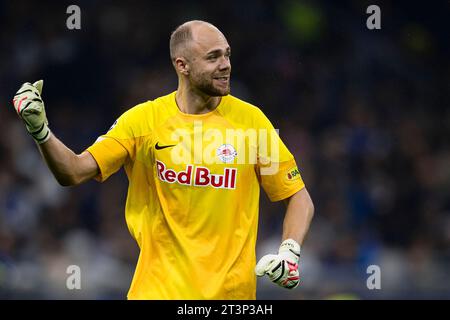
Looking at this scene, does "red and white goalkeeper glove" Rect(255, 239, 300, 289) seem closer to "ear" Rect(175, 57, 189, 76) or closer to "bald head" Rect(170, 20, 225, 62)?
"ear" Rect(175, 57, 189, 76)

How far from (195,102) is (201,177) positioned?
477 millimetres

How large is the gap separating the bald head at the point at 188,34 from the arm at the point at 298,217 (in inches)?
43.6

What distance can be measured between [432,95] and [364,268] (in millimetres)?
3079

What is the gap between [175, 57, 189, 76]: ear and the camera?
5.89 meters

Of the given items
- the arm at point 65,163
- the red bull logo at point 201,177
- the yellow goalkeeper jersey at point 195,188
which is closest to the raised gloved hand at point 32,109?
the arm at point 65,163

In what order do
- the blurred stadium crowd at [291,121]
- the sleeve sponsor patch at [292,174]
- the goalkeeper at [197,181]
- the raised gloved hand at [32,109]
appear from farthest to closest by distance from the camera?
the blurred stadium crowd at [291,121], the sleeve sponsor patch at [292,174], the goalkeeper at [197,181], the raised gloved hand at [32,109]

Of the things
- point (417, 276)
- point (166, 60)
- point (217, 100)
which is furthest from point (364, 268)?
point (217, 100)

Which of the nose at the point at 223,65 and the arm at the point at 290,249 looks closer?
the arm at the point at 290,249

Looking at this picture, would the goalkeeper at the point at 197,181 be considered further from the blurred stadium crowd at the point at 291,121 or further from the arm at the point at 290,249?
the blurred stadium crowd at the point at 291,121

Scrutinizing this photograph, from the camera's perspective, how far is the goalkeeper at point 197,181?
5.72 meters

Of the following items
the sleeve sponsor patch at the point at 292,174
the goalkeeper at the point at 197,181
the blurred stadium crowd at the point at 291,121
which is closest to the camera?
the goalkeeper at the point at 197,181

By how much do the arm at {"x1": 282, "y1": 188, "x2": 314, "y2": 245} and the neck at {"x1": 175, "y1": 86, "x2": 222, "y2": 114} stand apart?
75 centimetres

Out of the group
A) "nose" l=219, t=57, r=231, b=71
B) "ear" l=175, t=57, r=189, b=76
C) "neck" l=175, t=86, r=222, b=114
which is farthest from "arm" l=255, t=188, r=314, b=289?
"ear" l=175, t=57, r=189, b=76

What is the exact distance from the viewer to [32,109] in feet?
17.1
